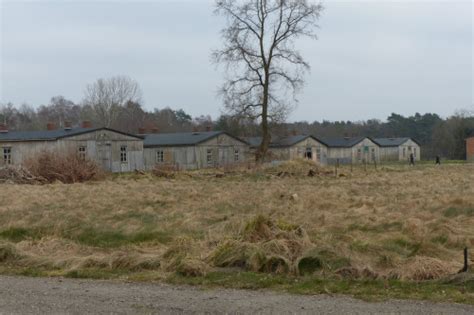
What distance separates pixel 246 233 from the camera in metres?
10.8

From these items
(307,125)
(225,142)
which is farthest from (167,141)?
(307,125)

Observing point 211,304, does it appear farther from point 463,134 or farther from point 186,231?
point 463,134

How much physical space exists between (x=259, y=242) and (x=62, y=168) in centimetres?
2458

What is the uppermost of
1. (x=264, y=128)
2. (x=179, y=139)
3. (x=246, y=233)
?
(x=264, y=128)

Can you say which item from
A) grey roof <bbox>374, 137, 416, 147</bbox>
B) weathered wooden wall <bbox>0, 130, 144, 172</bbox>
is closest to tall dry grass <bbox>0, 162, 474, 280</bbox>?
weathered wooden wall <bbox>0, 130, 144, 172</bbox>

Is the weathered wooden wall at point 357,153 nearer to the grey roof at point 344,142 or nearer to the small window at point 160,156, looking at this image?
the grey roof at point 344,142

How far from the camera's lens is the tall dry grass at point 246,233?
9.15 m

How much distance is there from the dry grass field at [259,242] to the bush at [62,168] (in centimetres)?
1425

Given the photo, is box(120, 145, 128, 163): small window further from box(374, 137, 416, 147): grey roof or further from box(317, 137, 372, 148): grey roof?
box(374, 137, 416, 147): grey roof

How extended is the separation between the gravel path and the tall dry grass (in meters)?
1.24

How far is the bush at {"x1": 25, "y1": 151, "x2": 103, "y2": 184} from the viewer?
32344 millimetres

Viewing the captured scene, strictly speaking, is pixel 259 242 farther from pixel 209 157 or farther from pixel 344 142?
pixel 344 142

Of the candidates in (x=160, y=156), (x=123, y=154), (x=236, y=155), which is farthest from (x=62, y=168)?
(x=236, y=155)

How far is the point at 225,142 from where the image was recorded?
197ft
